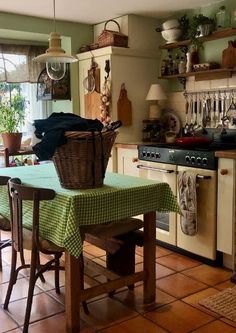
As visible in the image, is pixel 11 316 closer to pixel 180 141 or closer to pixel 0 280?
pixel 0 280

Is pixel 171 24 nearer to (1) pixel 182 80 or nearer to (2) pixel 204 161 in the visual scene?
(1) pixel 182 80

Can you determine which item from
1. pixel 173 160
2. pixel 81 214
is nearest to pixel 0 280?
pixel 81 214

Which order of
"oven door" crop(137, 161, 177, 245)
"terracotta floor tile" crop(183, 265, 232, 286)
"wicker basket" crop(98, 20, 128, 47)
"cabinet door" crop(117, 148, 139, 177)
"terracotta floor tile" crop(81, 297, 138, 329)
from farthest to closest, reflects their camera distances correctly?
1. "wicker basket" crop(98, 20, 128, 47)
2. "cabinet door" crop(117, 148, 139, 177)
3. "oven door" crop(137, 161, 177, 245)
4. "terracotta floor tile" crop(183, 265, 232, 286)
5. "terracotta floor tile" crop(81, 297, 138, 329)

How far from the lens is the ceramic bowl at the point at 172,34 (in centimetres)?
394

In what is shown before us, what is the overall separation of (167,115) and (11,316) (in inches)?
105

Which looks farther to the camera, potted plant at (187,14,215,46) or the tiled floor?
potted plant at (187,14,215,46)

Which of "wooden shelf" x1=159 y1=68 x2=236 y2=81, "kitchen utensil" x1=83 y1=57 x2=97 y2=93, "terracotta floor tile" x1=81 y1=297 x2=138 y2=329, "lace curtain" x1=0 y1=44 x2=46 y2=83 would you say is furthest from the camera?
"lace curtain" x1=0 y1=44 x2=46 y2=83

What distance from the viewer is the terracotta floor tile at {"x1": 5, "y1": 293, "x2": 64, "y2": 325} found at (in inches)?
92.5

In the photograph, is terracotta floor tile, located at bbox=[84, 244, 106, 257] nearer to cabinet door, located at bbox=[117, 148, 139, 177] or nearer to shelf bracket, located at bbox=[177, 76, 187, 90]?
cabinet door, located at bbox=[117, 148, 139, 177]

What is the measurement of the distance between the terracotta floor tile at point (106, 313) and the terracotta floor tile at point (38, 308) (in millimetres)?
195

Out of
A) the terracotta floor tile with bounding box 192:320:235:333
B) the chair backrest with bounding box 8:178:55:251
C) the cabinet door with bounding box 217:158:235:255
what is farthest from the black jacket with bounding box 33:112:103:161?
the terracotta floor tile with bounding box 192:320:235:333

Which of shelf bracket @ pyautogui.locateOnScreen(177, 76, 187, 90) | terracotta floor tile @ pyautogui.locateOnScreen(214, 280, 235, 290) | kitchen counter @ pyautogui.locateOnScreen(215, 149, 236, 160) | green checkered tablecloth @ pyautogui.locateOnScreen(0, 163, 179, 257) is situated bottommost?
terracotta floor tile @ pyautogui.locateOnScreen(214, 280, 235, 290)

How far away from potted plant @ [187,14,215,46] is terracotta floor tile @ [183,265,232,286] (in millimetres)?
2060

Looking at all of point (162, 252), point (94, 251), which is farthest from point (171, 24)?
point (94, 251)
